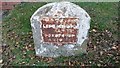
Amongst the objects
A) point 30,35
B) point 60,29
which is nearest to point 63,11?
point 60,29

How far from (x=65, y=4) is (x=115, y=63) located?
1.00 m

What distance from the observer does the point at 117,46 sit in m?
4.78

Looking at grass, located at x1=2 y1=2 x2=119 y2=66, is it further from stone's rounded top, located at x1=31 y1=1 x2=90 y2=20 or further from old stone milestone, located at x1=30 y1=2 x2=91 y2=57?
stone's rounded top, located at x1=31 y1=1 x2=90 y2=20

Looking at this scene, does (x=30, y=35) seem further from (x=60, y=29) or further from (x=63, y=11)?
(x=63, y=11)

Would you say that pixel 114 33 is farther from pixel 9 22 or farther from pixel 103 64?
pixel 9 22

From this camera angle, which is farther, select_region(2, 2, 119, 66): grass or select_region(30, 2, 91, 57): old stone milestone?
select_region(2, 2, 119, 66): grass


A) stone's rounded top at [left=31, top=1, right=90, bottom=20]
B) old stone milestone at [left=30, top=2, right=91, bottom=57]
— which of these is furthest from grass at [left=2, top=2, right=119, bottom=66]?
stone's rounded top at [left=31, top=1, right=90, bottom=20]

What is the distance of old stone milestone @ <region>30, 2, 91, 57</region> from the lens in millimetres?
4320

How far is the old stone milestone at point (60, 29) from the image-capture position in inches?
170

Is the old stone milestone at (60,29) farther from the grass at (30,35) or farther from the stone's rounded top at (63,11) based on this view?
the grass at (30,35)

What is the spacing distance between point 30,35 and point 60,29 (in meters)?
0.79

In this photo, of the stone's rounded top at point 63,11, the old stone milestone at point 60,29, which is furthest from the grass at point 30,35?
the stone's rounded top at point 63,11

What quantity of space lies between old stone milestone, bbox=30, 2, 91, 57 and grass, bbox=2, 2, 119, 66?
0.12 meters

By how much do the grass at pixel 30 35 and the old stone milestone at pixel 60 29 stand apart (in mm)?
121
